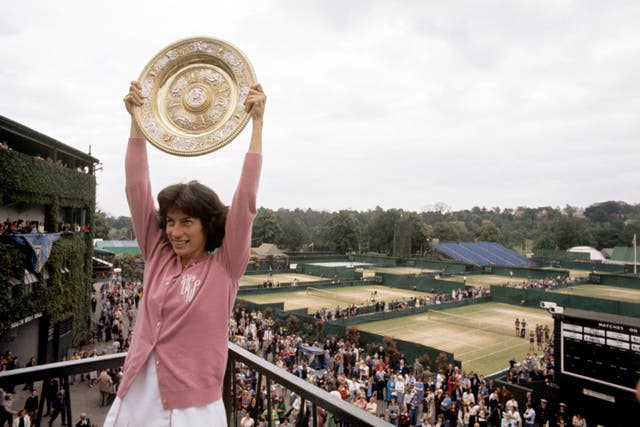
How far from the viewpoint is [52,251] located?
59.4 ft

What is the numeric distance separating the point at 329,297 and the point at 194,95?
33.7m

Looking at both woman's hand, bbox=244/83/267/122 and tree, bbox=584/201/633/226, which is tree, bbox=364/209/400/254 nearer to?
woman's hand, bbox=244/83/267/122

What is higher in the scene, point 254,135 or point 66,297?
point 254,135

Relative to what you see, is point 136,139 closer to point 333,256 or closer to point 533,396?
point 533,396

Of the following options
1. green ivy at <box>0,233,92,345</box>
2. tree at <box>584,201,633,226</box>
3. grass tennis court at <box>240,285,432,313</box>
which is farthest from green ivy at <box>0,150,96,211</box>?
tree at <box>584,201,633,226</box>

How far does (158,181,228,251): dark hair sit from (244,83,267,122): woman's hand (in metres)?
0.46

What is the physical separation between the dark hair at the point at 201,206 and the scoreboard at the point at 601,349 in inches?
563

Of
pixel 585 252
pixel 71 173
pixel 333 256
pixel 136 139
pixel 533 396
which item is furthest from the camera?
pixel 585 252

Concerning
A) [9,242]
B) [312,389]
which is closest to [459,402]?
[312,389]

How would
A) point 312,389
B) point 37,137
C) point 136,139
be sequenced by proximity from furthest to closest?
1. point 37,137
2. point 136,139
3. point 312,389

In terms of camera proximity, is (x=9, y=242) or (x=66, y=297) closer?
(x=9, y=242)

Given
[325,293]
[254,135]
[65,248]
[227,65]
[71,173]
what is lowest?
[325,293]

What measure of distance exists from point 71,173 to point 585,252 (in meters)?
81.6

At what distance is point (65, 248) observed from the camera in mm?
19500
